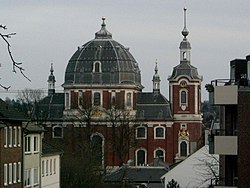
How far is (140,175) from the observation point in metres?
89.4

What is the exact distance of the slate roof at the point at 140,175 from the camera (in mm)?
83375

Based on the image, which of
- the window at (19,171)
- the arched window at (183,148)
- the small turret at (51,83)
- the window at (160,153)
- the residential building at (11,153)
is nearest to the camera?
the residential building at (11,153)

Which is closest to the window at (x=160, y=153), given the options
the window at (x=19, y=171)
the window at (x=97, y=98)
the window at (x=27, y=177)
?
the window at (x=97, y=98)

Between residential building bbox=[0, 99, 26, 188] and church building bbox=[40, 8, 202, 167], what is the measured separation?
69532mm

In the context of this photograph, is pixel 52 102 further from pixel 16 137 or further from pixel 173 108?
pixel 16 137

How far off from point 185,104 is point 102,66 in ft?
37.7

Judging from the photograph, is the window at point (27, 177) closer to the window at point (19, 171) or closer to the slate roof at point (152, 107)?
the window at point (19, 171)

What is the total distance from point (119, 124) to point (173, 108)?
30.1 ft

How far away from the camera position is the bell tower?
123256 mm

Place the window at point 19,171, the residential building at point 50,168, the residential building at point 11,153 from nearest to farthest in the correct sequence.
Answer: the residential building at point 11,153
the window at point 19,171
the residential building at point 50,168

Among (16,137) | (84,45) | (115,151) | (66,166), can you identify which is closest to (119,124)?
(115,151)

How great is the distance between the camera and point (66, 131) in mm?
120750

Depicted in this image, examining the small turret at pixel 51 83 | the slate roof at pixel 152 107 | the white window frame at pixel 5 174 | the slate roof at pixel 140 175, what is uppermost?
the small turret at pixel 51 83

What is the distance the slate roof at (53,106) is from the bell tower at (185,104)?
14.6 m
